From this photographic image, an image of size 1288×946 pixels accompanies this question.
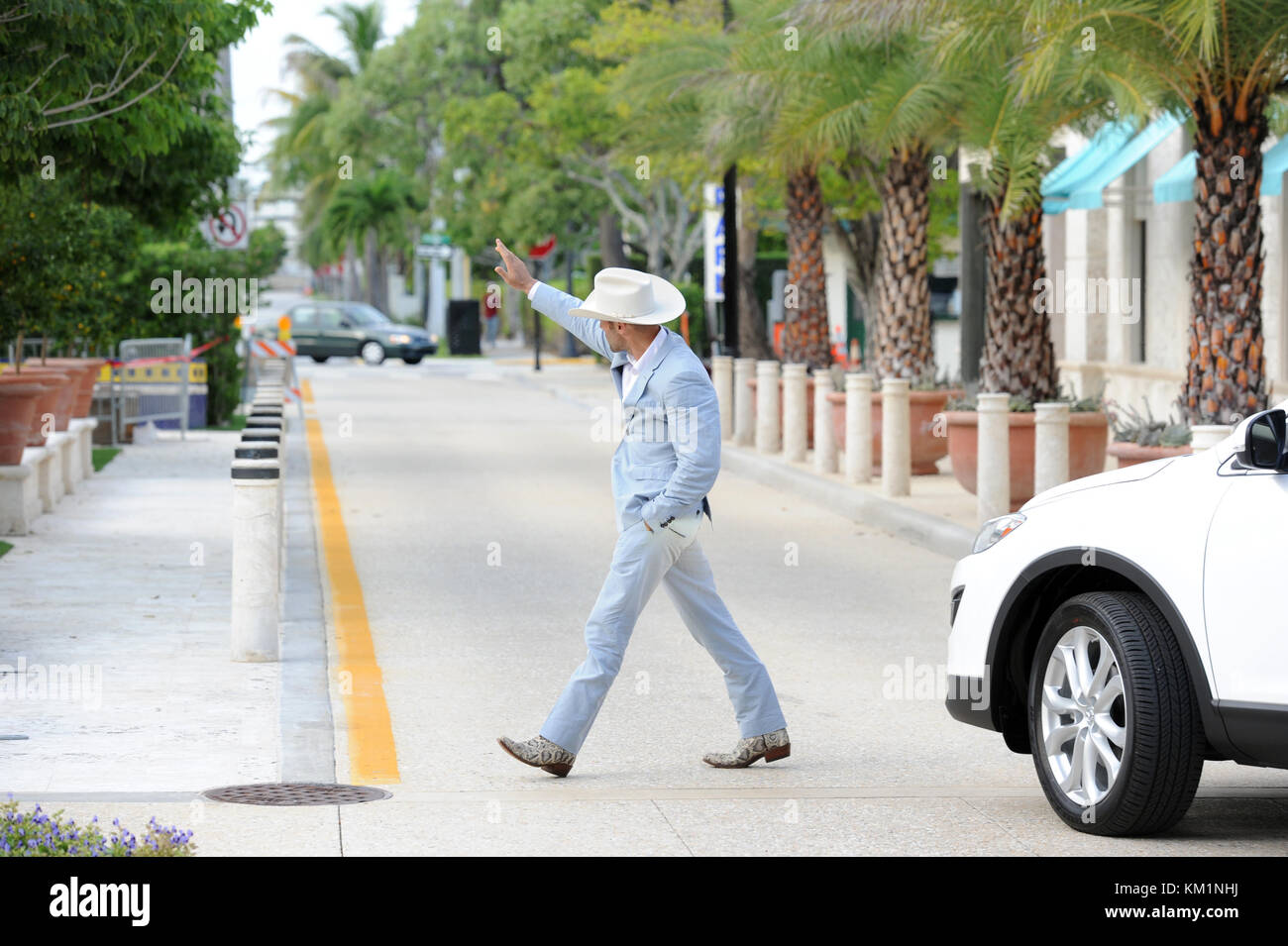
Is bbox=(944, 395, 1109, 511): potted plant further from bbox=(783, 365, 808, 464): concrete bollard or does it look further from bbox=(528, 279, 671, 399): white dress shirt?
bbox=(528, 279, 671, 399): white dress shirt

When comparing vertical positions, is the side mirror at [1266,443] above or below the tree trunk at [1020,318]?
below

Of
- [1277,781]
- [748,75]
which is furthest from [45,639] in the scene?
[748,75]

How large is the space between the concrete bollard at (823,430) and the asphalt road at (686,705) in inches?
57.5

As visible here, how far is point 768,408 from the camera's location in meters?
23.5

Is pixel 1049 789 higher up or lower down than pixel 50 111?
lower down

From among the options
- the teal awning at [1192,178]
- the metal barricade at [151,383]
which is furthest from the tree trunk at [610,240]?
the teal awning at [1192,178]

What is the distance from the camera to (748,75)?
72.0 ft

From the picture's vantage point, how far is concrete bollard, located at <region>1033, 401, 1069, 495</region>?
14.9m

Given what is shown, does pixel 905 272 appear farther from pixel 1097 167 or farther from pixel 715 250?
pixel 715 250

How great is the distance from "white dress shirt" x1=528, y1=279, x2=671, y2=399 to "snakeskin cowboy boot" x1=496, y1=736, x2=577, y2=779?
1325mm

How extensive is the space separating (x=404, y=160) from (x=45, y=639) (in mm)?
50052

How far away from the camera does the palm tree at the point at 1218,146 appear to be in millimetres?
12930

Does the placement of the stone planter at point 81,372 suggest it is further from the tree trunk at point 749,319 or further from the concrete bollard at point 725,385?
the tree trunk at point 749,319
